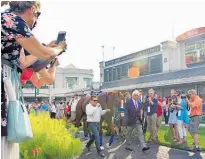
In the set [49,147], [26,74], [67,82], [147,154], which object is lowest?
[147,154]

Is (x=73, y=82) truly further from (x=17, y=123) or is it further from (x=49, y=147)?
(x=17, y=123)

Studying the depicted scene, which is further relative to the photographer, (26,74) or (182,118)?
(182,118)

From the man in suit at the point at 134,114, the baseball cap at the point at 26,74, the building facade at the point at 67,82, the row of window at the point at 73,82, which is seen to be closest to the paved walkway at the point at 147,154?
the man in suit at the point at 134,114

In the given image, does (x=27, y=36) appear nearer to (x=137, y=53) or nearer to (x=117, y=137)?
(x=117, y=137)

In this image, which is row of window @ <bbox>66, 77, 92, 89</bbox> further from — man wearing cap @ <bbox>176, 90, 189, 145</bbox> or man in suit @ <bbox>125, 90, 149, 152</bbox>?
man in suit @ <bbox>125, 90, 149, 152</bbox>

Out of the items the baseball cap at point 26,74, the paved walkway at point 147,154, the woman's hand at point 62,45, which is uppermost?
the woman's hand at point 62,45

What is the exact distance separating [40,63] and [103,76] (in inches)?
1857

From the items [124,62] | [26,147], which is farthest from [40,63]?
[124,62]

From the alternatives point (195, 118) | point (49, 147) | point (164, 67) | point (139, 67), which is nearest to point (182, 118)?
point (195, 118)

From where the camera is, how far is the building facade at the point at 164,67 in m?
25.8

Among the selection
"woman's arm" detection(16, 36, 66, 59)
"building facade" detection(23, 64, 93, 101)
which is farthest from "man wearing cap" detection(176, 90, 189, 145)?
"building facade" detection(23, 64, 93, 101)

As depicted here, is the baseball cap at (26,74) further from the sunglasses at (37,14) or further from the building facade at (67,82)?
the building facade at (67,82)

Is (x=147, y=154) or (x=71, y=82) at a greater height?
(x=71, y=82)

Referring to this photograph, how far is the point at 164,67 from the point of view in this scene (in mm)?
34531
